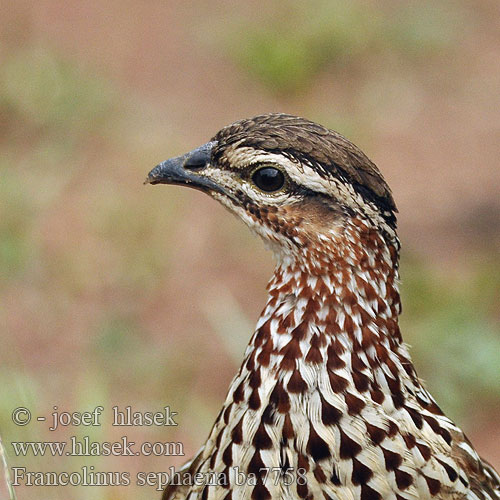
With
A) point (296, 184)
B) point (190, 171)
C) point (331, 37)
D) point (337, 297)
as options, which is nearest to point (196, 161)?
point (190, 171)

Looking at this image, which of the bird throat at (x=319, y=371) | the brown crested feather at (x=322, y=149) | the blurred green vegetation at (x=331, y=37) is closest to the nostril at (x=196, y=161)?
the brown crested feather at (x=322, y=149)

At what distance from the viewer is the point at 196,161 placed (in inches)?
141

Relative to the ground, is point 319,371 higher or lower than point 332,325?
lower

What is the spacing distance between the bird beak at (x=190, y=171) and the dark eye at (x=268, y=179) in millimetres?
155

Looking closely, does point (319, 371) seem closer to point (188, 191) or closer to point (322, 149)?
point (322, 149)

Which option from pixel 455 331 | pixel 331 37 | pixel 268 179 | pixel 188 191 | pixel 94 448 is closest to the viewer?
pixel 268 179

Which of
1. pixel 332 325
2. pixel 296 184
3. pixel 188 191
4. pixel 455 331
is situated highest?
pixel 188 191

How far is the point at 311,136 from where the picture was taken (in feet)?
10.9

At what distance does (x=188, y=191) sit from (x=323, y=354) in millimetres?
4723

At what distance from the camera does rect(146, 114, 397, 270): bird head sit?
131 inches

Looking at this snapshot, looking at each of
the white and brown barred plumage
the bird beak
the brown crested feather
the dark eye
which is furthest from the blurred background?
the brown crested feather

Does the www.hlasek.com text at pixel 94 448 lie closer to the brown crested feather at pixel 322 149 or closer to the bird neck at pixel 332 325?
the bird neck at pixel 332 325

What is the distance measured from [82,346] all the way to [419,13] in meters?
5.34

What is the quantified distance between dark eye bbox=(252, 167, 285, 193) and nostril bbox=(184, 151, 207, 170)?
216 mm
